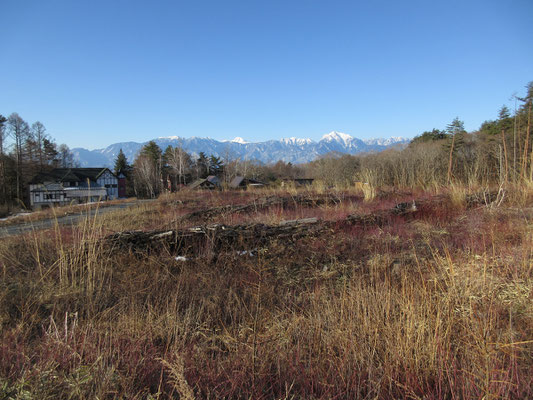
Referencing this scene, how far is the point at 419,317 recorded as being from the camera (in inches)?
72.1

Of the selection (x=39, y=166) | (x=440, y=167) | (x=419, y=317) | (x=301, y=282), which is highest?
(x=39, y=166)

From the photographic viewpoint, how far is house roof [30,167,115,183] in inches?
1356

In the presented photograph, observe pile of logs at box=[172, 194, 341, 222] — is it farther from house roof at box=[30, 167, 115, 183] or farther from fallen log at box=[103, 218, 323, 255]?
house roof at box=[30, 167, 115, 183]

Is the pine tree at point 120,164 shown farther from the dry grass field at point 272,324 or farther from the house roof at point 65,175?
the dry grass field at point 272,324

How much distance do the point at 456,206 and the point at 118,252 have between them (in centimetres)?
915

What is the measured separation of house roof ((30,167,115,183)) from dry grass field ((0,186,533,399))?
39.9 metres

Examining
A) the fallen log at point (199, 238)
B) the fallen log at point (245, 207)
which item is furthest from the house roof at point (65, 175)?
the fallen log at point (199, 238)

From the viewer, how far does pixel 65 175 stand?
35625 millimetres

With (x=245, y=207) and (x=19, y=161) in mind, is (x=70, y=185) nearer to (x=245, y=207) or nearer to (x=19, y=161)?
(x=19, y=161)

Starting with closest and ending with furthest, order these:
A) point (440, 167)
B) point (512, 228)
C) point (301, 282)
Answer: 1. point (301, 282)
2. point (512, 228)
3. point (440, 167)

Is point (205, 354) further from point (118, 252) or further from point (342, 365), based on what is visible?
point (118, 252)

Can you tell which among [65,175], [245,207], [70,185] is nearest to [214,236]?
[245,207]

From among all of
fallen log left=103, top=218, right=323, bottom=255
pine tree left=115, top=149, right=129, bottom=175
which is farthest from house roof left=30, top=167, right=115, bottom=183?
fallen log left=103, top=218, right=323, bottom=255

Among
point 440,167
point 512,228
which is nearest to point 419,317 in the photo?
point 512,228
